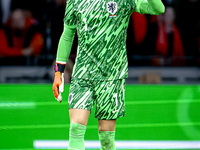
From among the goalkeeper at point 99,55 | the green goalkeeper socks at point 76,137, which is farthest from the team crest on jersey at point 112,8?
the green goalkeeper socks at point 76,137

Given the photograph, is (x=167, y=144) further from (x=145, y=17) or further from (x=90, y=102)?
(x=145, y=17)

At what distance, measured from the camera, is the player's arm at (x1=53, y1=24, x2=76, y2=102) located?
2.73m

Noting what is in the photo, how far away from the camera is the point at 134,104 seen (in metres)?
5.28

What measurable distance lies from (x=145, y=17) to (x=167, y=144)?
8.99 feet

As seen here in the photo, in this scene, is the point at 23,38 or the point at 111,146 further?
the point at 23,38

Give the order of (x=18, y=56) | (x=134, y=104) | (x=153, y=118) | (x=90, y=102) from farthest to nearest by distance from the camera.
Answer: (x=18, y=56) → (x=134, y=104) → (x=153, y=118) → (x=90, y=102)

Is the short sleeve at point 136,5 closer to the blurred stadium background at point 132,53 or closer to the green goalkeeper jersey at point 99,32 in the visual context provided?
the green goalkeeper jersey at point 99,32

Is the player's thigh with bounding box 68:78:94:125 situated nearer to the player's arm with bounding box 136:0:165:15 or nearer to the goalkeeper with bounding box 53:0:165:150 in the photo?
the goalkeeper with bounding box 53:0:165:150

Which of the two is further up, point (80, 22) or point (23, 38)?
point (80, 22)

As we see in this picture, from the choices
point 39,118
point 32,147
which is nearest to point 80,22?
point 32,147

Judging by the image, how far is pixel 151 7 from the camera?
8.56ft

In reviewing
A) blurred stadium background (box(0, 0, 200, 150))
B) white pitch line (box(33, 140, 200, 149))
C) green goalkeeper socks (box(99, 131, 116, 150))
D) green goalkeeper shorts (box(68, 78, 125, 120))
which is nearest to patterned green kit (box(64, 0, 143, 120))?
green goalkeeper shorts (box(68, 78, 125, 120))

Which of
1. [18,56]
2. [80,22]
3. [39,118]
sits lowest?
[39,118]

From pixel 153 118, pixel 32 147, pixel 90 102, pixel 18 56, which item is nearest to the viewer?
pixel 90 102
